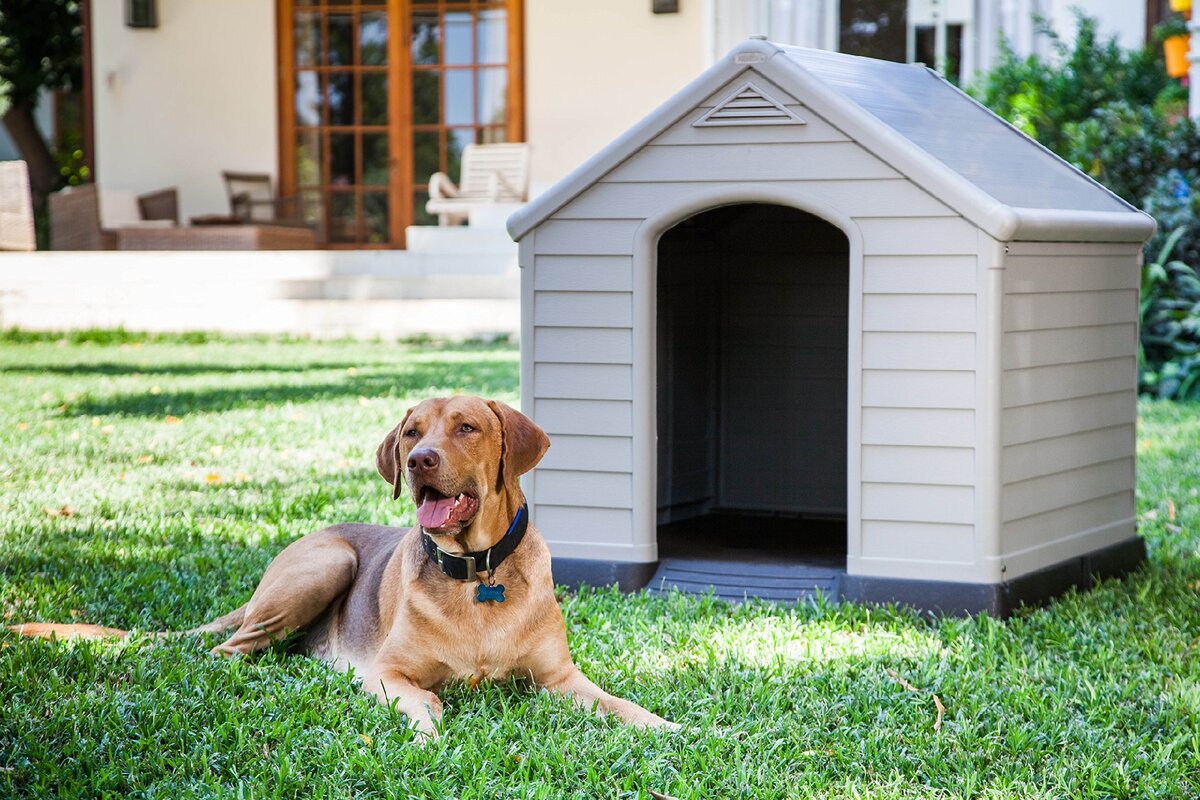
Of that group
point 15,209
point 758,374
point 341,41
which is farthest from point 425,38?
point 758,374

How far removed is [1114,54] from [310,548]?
10.7 meters

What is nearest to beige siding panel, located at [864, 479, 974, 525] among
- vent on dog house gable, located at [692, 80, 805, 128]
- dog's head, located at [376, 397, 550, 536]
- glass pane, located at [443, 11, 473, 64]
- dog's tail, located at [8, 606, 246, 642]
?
vent on dog house gable, located at [692, 80, 805, 128]

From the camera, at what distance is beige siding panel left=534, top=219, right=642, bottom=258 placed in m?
5.12

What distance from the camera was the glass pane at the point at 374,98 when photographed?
18.2 meters

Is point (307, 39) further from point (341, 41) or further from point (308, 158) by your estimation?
point (308, 158)

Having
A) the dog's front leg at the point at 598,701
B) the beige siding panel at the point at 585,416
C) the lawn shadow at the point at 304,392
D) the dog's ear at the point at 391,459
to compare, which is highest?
the dog's ear at the point at 391,459

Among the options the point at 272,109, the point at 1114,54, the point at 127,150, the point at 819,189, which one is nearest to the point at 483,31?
the point at 272,109

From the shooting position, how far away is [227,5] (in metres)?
18.0

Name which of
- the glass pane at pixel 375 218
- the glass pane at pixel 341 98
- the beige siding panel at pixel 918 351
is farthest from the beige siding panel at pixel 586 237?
the glass pane at pixel 341 98

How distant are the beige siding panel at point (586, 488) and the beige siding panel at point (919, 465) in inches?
34.8

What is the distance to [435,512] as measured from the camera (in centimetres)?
357

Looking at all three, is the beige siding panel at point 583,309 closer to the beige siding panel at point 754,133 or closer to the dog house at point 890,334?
the dog house at point 890,334

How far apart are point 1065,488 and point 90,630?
339 centimetres

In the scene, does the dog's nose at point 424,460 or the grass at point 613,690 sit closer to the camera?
the grass at point 613,690
